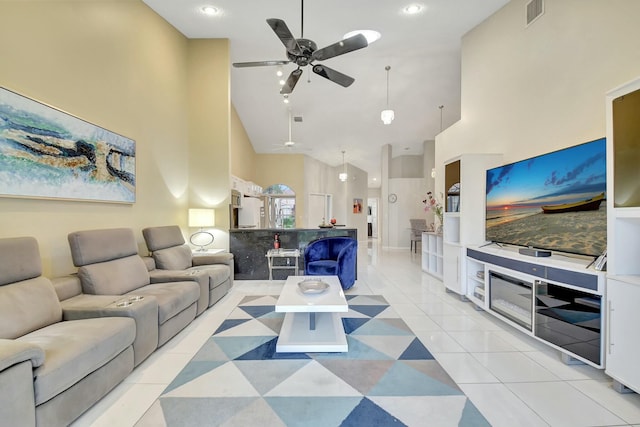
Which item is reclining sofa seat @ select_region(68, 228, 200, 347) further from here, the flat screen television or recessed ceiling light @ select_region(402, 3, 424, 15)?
recessed ceiling light @ select_region(402, 3, 424, 15)

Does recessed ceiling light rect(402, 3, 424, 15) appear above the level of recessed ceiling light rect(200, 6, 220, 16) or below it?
below

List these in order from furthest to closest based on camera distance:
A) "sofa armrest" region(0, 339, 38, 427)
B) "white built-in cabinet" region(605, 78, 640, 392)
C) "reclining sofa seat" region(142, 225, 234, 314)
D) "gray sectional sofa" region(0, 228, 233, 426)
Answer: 1. "reclining sofa seat" region(142, 225, 234, 314)
2. "white built-in cabinet" region(605, 78, 640, 392)
3. "gray sectional sofa" region(0, 228, 233, 426)
4. "sofa armrest" region(0, 339, 38, 427)

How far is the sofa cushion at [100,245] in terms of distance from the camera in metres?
2.54

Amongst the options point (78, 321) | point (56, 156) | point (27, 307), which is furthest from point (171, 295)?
point (56, 156)

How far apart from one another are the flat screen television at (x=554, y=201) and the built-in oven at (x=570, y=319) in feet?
1.42

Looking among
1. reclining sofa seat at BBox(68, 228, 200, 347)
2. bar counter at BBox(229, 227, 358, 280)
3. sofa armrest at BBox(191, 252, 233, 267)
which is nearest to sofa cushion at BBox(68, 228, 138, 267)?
reclining sofa seat at BBox(68, 228, 200, 347)

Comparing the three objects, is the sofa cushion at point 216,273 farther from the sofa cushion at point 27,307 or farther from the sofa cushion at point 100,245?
the sofa cushion at point 27,307

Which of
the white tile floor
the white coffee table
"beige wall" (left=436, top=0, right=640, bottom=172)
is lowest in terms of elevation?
the white tile floor

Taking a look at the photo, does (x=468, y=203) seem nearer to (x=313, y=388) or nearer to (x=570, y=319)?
(x=570, y=319)

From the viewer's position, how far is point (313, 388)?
6.40ft

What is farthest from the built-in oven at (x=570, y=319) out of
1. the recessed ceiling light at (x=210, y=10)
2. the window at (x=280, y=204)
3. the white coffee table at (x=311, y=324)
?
the window at (x=280, y=204)

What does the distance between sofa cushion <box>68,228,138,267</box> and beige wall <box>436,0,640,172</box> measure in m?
4.75

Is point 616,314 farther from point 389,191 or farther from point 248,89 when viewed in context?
point 389,191

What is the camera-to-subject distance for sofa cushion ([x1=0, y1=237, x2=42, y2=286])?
6.17ft
